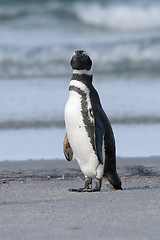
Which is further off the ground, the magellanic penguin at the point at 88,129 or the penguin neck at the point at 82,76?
the penguin neck at the point at 82,76

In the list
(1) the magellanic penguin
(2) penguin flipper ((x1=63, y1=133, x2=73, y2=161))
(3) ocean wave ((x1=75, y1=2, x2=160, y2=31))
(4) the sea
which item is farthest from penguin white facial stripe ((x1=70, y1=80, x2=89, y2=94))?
(3) ocean wave ((x1=75, y1=2, x2=160, y2=31))

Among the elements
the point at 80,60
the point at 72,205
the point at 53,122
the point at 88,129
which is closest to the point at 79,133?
the point at 88,129

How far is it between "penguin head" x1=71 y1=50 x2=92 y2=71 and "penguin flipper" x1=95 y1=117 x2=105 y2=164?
455mm

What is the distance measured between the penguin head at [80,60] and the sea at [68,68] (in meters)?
2.40

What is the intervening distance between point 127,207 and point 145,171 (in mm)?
2324

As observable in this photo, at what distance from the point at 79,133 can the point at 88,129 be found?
80 mm

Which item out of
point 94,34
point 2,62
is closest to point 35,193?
point 2,62

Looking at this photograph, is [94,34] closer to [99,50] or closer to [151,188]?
[99,50]

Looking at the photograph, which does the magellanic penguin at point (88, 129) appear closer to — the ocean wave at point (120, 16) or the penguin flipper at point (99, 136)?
the penguin flipper at point (99, 136)

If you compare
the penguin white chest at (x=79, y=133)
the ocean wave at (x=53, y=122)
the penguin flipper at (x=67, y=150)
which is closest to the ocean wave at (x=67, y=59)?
the ocean wave at (x=53, y=122)

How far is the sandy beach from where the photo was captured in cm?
436

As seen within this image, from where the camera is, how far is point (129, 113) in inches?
468

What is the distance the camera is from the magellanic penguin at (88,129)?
6.04 meters

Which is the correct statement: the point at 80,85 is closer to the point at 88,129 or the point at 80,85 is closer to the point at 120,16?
the point at 88,129
